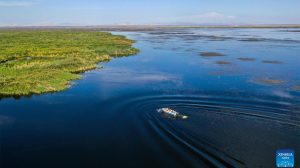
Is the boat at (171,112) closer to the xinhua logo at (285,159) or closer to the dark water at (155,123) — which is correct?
the dark water at (155,123)

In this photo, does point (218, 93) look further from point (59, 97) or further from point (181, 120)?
point (59, 97)

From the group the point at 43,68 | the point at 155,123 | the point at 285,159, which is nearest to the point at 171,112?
the point at 155,123

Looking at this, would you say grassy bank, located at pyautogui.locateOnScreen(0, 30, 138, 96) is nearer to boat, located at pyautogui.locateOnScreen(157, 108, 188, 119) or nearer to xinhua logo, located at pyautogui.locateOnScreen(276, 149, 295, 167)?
boat, located at pyautogui.locateOnScreen(157, 108, 188, 119)

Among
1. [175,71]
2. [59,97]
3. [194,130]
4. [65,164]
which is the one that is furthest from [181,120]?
[175,71]

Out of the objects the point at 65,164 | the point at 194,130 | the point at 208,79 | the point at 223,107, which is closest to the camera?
the point at 65,164

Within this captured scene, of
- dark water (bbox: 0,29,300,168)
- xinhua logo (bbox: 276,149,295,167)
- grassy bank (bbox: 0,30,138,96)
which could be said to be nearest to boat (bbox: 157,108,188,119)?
dark water (bbox: 0,29,300,168)

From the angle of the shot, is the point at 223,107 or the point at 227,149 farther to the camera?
the point at 223,107

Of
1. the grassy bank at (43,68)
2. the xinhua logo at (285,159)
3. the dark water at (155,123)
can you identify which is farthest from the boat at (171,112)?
the grassy bank at (43,68)

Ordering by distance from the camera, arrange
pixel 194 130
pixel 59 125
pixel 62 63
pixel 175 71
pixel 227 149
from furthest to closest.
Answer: pixel 62 63 < pixel 175 71 < pixel 59 125 < pixel 194 130 < pixel 227 149
